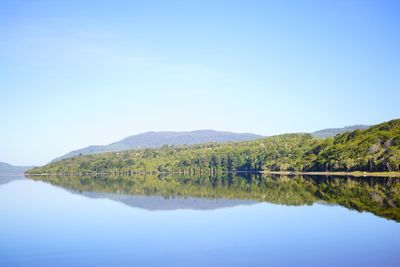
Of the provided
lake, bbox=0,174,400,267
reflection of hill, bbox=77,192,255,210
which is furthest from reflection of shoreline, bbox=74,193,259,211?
lake, bbox=0,174,400,267

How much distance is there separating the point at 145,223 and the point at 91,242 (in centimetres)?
1132

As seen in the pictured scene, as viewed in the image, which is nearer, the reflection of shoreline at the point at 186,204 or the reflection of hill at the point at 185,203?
the reflection of shoreline at the point at 186,204

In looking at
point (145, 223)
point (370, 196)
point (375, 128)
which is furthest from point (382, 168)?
point (145, 223)

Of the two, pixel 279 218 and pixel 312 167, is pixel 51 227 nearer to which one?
pixel 279 218

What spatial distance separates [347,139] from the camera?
573 ft

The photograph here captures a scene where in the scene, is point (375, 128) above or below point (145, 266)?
above

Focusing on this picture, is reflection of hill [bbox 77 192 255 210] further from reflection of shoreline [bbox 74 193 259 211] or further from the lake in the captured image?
the lake

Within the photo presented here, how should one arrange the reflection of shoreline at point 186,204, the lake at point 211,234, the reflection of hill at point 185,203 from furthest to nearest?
the reflection of hill at point 185,203 → the reflection of shoreline at point 186,204 → the lake at point 211,234

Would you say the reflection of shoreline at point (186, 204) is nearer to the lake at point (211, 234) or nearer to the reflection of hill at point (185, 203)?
the reflection of hill at point (185, 203)

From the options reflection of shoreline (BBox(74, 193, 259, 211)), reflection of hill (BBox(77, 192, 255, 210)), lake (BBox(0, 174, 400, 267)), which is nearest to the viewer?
lake (BBox(0, 174, 400, 267))

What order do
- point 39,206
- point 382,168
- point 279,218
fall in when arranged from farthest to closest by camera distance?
point 382,168 → point 39,206 → point 279,218

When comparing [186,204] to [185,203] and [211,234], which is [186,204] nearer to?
[185,203]

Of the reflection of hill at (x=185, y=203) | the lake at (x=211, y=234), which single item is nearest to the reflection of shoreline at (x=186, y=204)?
the reflection of hill at (x=185, y=203)

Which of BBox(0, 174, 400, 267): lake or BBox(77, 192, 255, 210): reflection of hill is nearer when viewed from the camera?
BBox(0, 174, 400, 267): lake
